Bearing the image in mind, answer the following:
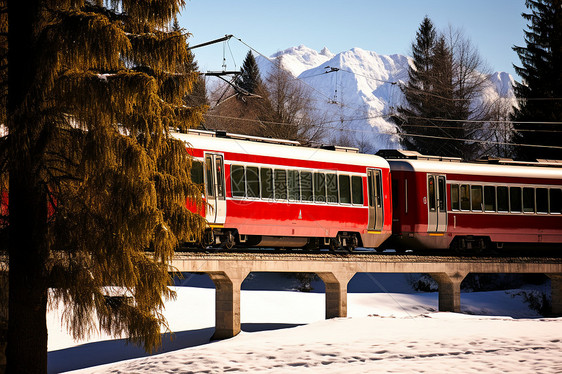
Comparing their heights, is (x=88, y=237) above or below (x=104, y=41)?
below

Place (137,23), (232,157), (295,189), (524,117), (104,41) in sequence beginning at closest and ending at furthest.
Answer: (104,41) → (137,23) → (232,157) → (295,189) → (524,117)

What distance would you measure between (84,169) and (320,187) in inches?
576

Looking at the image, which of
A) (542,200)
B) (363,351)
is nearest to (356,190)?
(542,200)

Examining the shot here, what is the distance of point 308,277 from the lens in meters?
49.3

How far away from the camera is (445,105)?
5422 centimetres

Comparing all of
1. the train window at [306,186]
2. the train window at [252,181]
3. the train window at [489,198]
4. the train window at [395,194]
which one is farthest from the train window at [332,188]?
the train window at [489,198]

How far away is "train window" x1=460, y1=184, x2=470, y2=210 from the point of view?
30.2m

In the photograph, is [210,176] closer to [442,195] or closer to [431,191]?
[431,191]

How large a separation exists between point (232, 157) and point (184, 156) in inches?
382

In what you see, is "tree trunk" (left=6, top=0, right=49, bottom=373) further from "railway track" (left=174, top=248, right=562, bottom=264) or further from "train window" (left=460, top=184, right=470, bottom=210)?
"train window" (left=460, top=184, right=470, bottom=210)

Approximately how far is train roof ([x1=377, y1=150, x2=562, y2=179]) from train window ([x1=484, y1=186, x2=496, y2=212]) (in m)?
0.54

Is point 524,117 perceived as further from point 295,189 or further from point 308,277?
point 295,189

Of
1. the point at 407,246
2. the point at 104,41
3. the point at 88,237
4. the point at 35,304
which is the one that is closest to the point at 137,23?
the point at 104,41

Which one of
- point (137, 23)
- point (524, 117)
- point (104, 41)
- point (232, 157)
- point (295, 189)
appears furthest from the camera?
point (524, 117)
